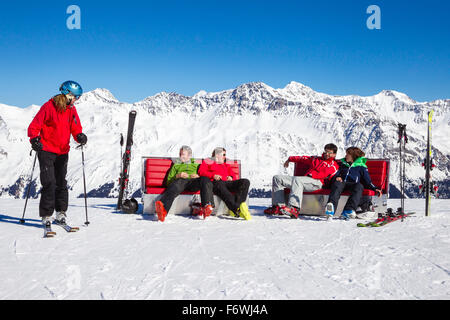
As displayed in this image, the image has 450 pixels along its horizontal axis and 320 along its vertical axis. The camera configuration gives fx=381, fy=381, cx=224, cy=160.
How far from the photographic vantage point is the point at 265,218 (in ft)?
25.4

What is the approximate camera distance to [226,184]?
7.79 meters

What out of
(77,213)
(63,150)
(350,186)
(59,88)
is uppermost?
(59,88)

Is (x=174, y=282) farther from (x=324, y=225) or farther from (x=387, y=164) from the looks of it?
(x=387, y=164)

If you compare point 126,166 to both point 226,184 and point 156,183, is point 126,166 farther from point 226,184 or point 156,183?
point 226,184

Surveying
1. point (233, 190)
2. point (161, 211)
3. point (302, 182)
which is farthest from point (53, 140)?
point (302, 182)

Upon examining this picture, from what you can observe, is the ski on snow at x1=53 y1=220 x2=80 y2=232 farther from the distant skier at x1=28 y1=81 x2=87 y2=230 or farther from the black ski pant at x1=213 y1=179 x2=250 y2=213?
the black ski pant at x1=213 y1=179 x2=250 y2=213

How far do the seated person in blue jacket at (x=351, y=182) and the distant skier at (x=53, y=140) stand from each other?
188 inches

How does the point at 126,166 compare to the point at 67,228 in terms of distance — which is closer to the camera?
the point at 67,228

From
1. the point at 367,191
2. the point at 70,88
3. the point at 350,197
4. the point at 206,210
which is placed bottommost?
Result: the point at 206,210

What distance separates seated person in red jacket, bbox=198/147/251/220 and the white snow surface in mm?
742

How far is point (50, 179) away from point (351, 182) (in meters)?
5.65

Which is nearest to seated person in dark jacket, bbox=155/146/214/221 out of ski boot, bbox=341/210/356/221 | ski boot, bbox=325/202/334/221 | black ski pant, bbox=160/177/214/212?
black ski pant, bbox=160/177/214/212
